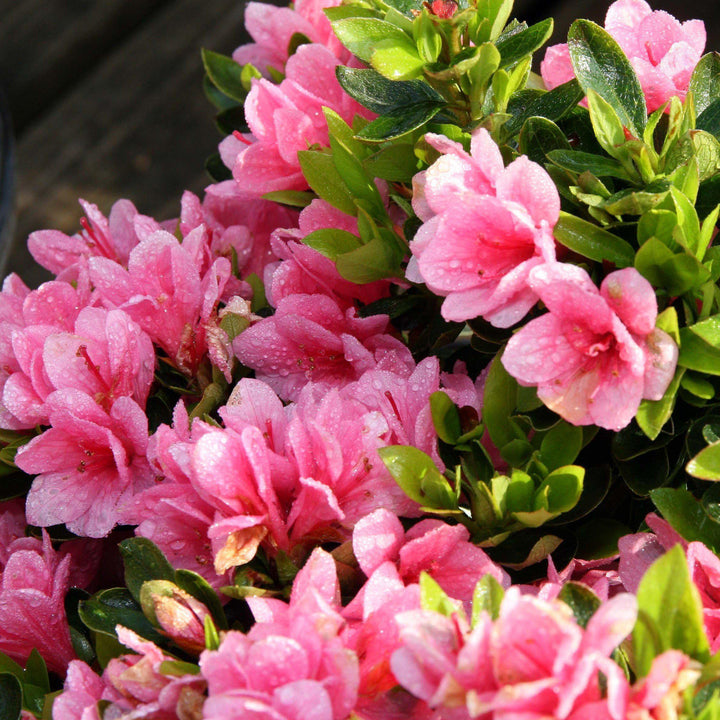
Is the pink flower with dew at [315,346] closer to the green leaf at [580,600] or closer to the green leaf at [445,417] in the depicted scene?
the green leaf at [445,417]

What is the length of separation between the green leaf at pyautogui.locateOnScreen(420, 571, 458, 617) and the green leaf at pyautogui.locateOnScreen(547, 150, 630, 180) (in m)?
0.30

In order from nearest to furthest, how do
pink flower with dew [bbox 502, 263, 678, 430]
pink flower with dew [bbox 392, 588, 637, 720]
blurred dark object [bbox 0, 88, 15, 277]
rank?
1. pink flower with dew [bbox 392, 588, 637, 720]
2. pink flower with dew [bbox 502, 263, 678, 430]
3. blurred dark object [bbox 0, 88, 15, 277]

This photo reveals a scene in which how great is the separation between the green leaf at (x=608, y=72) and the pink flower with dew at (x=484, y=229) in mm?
134

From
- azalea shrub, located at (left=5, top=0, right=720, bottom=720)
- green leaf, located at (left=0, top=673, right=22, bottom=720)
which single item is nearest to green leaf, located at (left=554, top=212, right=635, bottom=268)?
azalea shrub, located at (left=5, top=0, right=720, bottom=720)

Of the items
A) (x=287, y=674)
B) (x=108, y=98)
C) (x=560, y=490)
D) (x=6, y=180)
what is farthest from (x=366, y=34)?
(x=108, y=98)

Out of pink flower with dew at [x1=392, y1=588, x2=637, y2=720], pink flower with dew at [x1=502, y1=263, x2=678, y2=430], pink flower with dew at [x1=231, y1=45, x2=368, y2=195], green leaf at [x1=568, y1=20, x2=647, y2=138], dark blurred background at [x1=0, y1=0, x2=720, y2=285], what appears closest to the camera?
pink flower with dew at [x1=392, y1=588, x2=637, y2=720]

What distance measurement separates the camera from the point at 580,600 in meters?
0.59

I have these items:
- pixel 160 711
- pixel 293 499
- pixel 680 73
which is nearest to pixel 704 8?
pixel 680 73

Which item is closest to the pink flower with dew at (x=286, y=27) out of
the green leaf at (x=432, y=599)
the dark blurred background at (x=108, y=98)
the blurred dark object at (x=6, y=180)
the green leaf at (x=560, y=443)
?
the green leaf at (x=560, y=443)

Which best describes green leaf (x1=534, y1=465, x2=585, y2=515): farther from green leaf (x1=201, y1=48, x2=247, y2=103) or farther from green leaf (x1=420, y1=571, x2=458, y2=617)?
green leaf (x1=201, y1=48, x2=247, y2=103)

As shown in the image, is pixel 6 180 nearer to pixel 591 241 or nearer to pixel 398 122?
pixel 398 122

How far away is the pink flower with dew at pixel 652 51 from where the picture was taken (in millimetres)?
789

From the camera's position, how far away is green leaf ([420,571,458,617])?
1.86 feet

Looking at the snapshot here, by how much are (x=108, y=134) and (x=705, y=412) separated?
175cm
